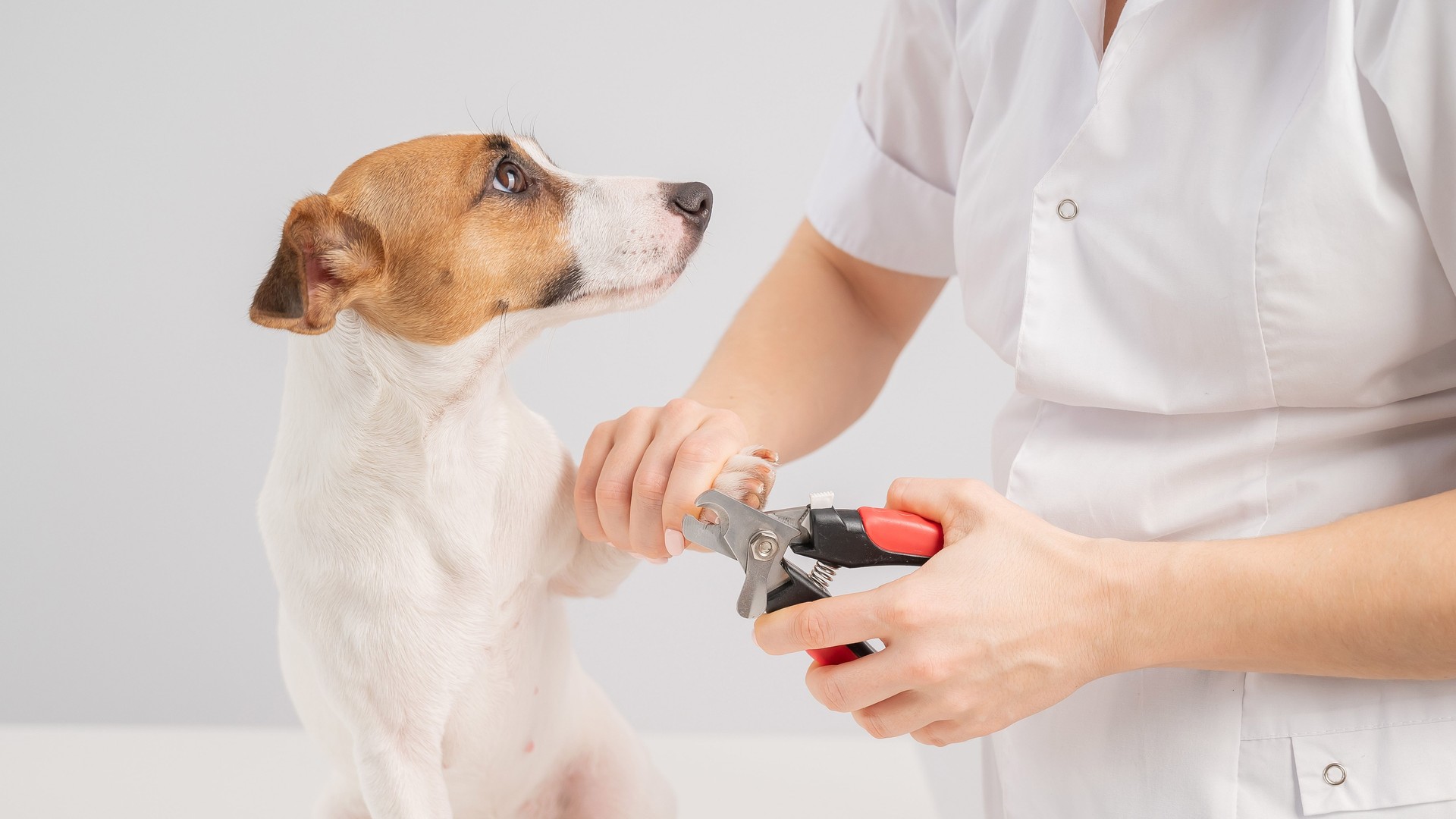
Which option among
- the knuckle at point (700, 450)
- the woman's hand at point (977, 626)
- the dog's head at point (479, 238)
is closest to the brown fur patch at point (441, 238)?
the dog's head at point (479, 238)

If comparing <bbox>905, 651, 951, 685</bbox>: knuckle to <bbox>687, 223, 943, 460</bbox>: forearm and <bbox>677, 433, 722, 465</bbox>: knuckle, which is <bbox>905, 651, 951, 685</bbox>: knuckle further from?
<bbox>687, 223, 943, 460</bbox>: forearm

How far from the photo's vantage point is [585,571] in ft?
3.97

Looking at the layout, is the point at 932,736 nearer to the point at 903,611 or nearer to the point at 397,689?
the point at 903,611

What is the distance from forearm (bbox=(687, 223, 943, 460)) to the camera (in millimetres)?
1297

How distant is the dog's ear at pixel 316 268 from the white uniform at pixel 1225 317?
1.98 ft

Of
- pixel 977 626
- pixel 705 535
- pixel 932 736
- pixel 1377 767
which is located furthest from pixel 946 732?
pixel 1377 767

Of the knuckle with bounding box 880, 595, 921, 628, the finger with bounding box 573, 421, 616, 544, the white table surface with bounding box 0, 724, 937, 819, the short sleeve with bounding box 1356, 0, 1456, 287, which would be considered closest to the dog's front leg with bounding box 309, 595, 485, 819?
the finger with bounding box 573, 421, 616, 544

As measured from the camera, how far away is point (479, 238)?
1.17 m

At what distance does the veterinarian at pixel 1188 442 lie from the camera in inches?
32.8

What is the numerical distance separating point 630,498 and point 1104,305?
0.46 meters

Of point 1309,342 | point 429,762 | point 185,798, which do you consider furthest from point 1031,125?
point 185,798

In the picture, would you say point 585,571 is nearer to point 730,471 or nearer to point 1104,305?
point 730,471

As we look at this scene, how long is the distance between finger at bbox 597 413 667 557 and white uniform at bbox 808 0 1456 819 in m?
0.36

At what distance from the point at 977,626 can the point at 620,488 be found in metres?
0.37
